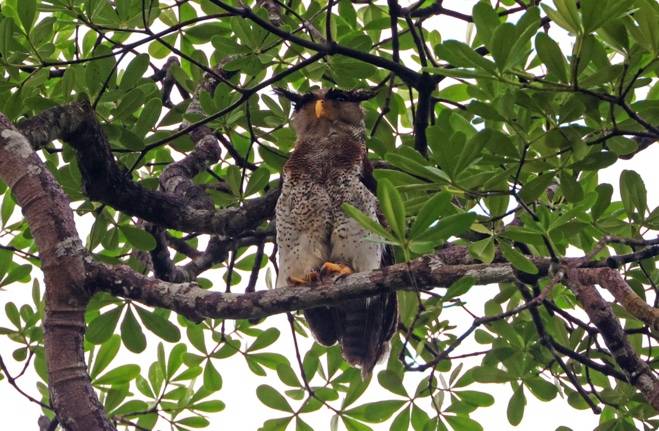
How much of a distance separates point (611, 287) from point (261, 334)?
93.6 inches

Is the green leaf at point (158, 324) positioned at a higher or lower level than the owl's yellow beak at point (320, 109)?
lower

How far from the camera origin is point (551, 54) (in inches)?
109

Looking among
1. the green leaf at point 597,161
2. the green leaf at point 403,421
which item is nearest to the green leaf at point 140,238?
the green leaf at point 403,421

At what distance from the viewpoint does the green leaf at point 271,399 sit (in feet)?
15.4

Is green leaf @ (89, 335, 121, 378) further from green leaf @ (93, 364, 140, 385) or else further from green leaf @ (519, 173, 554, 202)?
green leaf @ (519, 173, 554, 202)

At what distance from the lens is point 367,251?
4879 mm

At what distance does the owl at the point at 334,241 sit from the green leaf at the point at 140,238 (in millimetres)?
825

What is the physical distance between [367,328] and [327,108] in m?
1.43

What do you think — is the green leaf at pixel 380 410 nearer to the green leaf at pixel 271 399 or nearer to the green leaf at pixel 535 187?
the green leaf at pixel 271 399

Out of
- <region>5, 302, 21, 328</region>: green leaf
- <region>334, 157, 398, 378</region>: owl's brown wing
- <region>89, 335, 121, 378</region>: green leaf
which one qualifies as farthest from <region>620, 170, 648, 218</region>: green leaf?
<region>5, 302, 21, 328</region>: green leaf

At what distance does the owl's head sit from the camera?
5535 mm

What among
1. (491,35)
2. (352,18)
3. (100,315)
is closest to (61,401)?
(100,315)

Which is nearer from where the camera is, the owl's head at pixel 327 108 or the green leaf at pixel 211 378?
the green leaf at pixel 211 378

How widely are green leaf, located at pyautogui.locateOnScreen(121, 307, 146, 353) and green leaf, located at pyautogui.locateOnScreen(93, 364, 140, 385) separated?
122 mm
